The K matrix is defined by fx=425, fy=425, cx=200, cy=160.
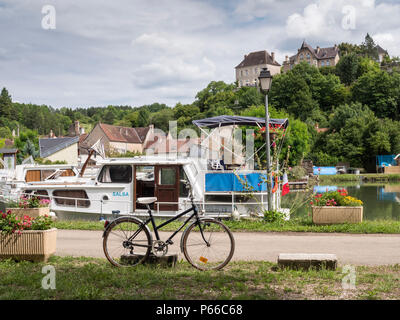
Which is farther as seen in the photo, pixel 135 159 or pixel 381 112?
pixel 381 112

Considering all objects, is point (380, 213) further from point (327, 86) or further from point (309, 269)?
point (327, 86)

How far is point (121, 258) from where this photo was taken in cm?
691

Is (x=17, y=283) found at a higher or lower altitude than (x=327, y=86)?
lower

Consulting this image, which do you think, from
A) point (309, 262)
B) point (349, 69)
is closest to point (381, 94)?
point (349, 69)

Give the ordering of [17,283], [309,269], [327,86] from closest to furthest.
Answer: [17,283] → [309,269] → [327,86]

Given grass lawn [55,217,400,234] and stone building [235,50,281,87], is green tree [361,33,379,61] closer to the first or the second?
stone building [235,50,281,87]

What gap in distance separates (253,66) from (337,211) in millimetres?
134504

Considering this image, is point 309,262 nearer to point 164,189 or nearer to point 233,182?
point 233,182

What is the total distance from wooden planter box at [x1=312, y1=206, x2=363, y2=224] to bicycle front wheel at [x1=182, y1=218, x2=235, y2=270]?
591 centimetres

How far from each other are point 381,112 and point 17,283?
9328 cm

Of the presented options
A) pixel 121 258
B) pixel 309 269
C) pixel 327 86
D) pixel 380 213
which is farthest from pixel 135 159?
pixel 327 86

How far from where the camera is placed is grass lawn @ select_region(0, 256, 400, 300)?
525cm

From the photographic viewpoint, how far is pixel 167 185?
52.3ft

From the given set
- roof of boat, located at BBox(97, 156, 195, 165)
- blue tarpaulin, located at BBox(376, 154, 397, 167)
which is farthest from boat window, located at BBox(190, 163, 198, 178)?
blue tarpaulin, located at BBox(376, 154, 397, 167)
